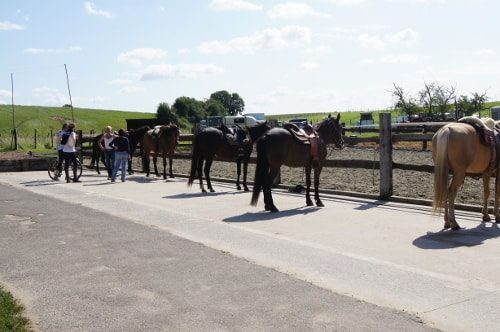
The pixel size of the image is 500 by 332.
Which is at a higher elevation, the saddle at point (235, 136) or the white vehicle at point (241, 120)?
the white vehicle at point (241, 120)

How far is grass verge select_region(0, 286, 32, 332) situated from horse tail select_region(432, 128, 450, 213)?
5535mm

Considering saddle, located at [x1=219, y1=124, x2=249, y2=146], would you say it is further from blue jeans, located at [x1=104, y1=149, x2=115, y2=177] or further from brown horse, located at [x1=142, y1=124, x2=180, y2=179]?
blue jeans, located at [x1=104, y1=149, x2=115, y2=177]

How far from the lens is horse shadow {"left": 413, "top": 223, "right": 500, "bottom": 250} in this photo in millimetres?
7220

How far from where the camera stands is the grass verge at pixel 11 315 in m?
4.39

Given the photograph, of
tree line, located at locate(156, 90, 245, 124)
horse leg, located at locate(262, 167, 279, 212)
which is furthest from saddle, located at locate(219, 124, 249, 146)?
tree line, located at locate(156, 90, 245, 124)

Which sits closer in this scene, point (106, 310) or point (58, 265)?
point (106, 310)

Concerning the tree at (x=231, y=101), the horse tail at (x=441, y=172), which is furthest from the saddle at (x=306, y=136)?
the tree at (x=231, y=101)

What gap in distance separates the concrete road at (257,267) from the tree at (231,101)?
124262 millimetres

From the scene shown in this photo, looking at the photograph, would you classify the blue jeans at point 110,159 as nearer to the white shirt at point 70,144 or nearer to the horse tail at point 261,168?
the white shirt at point 70,144

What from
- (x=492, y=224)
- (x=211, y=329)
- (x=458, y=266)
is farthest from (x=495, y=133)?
(x=211, y=329)

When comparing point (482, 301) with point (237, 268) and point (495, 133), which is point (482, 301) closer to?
Result: point (237, 268)

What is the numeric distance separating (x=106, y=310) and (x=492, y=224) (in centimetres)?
619

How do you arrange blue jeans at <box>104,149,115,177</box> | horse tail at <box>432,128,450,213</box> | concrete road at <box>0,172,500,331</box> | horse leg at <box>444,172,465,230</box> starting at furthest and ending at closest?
blue jeans at <box>104,149,115,177</box>
horse leg at <box>444,172,465,230</box>
horse tail at <box>432,128,450,213</box>
concrete road at <box>0,172,500,331</box>

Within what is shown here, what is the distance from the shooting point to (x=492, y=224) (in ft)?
28.1
